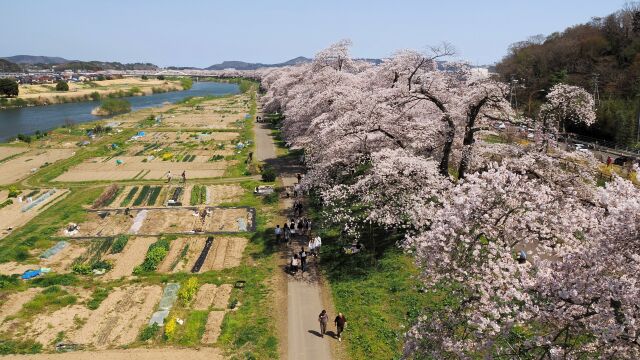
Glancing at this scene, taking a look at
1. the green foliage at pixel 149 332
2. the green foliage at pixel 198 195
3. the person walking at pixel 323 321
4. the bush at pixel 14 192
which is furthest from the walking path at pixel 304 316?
the bush at pixel 14 192

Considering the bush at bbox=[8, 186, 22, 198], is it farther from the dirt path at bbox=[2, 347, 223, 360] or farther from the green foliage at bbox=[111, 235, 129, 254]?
the dirt path at bbox=[2, 347, 223, 360]

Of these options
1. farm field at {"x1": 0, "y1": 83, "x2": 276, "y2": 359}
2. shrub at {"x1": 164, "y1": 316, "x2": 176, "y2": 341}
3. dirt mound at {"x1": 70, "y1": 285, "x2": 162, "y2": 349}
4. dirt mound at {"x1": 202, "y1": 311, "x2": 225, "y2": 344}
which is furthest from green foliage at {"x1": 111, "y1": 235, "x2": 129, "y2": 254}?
dirt mound at {"x1": 202, "y1": 311, "x2": 225, "y2": 344}

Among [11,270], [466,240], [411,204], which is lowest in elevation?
[11,270]

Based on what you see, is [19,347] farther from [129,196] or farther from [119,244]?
[129,196]

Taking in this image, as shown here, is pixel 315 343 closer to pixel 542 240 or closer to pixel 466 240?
pixel 466 240

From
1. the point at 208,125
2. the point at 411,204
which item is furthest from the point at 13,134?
the point at 411,204

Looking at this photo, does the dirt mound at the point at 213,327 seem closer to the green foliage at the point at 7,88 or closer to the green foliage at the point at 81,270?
the green foliage at the point at 81,270
